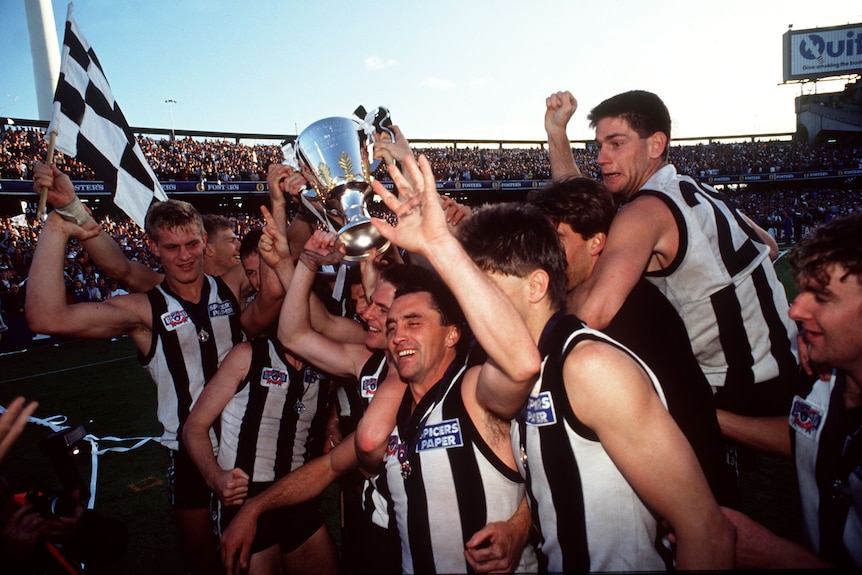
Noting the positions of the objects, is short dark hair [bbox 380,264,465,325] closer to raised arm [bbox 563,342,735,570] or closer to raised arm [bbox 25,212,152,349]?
raised arm [bbox 563,342,735,570]

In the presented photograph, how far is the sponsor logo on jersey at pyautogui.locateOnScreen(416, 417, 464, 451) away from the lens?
200 centimetres

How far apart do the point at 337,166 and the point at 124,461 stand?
486cm

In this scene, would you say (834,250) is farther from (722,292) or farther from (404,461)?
(404,461)

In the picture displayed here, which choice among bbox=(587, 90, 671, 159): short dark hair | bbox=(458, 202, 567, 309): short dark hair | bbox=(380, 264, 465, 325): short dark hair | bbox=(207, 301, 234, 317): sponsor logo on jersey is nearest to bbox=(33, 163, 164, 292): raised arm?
bbox=(207, 301, 234, 317): sponsor logo on jersey

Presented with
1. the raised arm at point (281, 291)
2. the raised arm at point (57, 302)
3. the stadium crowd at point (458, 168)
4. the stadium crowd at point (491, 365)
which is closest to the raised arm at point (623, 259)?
the stadium crowd at point (491, 365)

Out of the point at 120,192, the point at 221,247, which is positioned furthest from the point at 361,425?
the point at 120,192

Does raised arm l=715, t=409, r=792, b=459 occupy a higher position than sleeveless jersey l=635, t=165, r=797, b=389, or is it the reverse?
sleeveless jersey l=635, t=165, r=797, b=389

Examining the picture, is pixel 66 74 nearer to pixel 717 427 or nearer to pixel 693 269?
pixel 693 269

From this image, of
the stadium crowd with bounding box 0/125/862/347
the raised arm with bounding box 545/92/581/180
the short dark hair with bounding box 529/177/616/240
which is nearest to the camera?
the short dark hair with bounding box 529/177/616/240

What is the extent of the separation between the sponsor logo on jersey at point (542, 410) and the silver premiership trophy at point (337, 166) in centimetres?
98

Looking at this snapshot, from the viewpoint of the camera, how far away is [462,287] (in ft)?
4.43

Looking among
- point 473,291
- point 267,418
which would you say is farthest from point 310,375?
point 473,291

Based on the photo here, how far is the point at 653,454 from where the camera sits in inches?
53.4

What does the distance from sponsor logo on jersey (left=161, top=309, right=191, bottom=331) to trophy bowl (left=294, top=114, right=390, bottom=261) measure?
1291 millimetres
